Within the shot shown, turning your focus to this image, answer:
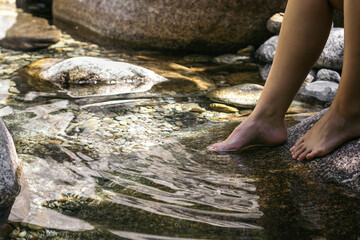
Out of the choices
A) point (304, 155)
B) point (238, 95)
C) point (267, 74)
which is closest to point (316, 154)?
point (304, 155)

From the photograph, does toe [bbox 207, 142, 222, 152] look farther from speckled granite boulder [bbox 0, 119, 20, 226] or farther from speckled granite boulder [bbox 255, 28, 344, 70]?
speckled granite boulder [bbox 255, 28, 344, 70]

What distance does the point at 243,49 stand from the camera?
582 cm

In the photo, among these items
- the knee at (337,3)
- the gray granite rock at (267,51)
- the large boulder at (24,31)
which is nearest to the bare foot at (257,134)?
the knee at (337,3)

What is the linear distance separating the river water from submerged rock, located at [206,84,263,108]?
12.9 inches

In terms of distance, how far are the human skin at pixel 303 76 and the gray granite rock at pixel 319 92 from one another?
1.69 metres

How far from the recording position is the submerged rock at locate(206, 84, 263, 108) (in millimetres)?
3683

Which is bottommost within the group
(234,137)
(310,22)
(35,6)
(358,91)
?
(35,6)

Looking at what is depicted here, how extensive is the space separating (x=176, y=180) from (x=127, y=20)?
4.35 meters

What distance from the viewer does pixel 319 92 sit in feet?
13.8

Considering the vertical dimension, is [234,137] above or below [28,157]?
above

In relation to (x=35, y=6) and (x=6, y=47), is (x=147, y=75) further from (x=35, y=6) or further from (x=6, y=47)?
(x=35, y=6)

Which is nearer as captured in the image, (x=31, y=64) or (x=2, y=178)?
(x=2, y=178)

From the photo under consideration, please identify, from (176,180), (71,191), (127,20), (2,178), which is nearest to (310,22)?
(176,180)

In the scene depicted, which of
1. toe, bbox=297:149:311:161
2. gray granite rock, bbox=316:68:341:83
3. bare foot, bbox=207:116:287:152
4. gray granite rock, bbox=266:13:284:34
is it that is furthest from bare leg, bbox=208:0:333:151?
gray granite rock, bbox=266:13:284:34
